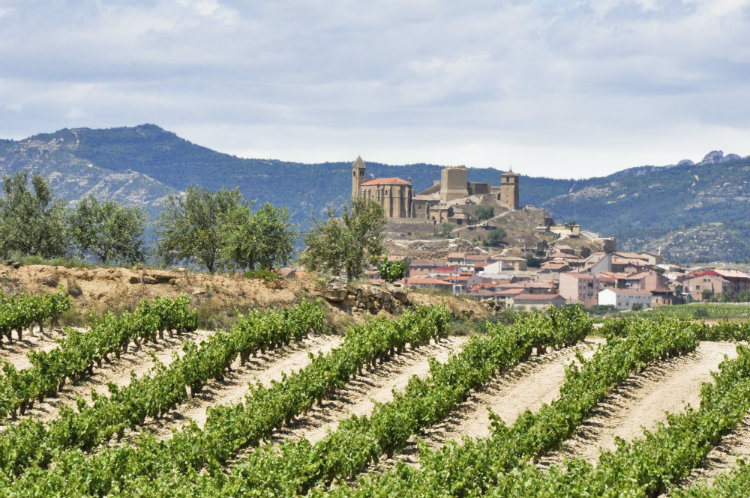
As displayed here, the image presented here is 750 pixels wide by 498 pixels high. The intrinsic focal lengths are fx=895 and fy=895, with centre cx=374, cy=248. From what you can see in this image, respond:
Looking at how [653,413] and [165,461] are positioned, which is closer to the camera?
[165,461]

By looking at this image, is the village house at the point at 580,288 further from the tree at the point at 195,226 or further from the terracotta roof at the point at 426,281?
Answer: the tree at the point at 195,226

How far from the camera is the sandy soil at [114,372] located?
65.1ft

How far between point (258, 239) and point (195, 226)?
23.7ft

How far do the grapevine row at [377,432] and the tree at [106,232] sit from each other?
2601 centimetres

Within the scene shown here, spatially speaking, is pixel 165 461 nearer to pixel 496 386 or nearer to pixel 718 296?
pixel 496 386

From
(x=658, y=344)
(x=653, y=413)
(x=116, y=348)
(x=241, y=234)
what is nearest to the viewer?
(x=653, y=413)

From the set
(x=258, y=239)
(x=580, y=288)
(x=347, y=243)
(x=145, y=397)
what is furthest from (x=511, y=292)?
(x=145, y=397)

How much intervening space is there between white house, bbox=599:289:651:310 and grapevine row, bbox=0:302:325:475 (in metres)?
163

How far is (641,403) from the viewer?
2245cm

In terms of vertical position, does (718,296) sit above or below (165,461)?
below

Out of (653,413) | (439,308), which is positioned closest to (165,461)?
(653,413)

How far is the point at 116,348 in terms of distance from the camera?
23047 mm

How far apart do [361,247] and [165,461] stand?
2979cm

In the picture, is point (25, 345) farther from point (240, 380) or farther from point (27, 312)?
point (240, 380)
